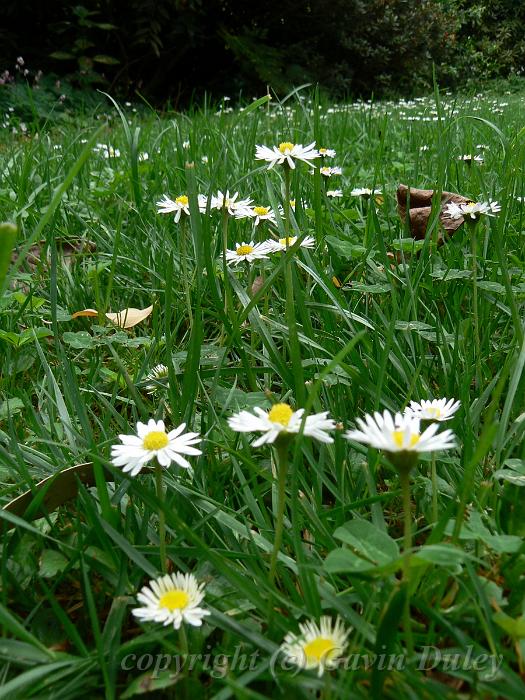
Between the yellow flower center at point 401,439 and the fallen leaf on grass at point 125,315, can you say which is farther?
the fallen leaf on grass at point 125,315

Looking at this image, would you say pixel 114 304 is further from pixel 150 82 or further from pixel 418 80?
pixel 418 80

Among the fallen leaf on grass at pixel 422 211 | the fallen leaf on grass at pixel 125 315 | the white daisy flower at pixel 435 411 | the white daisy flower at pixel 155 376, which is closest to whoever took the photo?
the white daisy flower at pixel 435 411

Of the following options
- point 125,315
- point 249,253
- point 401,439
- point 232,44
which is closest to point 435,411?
point 401,439

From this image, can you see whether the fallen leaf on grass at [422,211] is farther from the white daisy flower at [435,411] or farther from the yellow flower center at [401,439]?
the yellow flower center at [401,439]

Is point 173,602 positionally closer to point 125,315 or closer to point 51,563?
point 51,563

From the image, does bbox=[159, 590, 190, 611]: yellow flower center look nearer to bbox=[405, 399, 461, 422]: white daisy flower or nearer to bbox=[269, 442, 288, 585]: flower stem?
bbox=[269, 442, 288, 585]: flower stem

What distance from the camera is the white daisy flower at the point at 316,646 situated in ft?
1.73

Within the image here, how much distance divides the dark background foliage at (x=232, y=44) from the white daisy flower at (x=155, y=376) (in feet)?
23.5

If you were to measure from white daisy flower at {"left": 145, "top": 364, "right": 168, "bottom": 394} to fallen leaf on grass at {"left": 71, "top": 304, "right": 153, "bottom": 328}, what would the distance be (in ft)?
0.79

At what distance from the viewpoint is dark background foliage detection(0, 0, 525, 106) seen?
782 centimetres

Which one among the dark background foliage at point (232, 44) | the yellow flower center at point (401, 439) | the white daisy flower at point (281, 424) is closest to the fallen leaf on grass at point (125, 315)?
the white daisy flower at point (281, 424)

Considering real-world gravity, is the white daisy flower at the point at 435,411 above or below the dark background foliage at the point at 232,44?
below

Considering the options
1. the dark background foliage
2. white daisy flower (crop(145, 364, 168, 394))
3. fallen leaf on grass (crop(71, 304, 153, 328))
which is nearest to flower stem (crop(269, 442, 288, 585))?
white daisy flower (crop(145, 364, 168, 394))

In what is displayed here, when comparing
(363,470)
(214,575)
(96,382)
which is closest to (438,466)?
(363,470)
